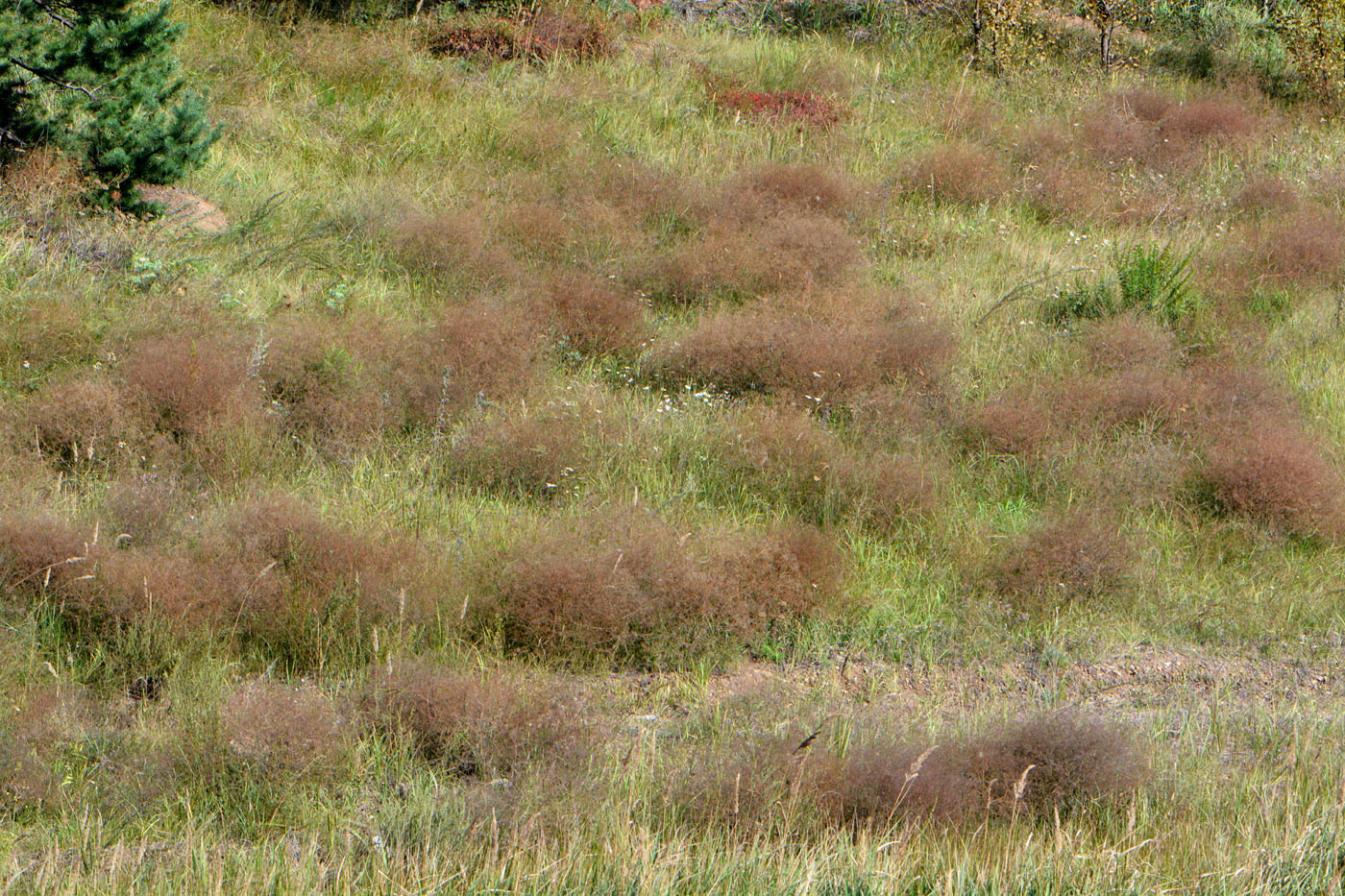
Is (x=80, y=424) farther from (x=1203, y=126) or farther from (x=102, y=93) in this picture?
(x=1203, y=126)

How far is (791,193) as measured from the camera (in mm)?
9094

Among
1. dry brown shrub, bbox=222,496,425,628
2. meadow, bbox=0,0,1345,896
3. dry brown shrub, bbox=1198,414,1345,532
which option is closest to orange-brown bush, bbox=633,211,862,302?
meadow, bbox=0,0,1345,896

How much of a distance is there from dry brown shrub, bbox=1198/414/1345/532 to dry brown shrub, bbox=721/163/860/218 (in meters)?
3.48

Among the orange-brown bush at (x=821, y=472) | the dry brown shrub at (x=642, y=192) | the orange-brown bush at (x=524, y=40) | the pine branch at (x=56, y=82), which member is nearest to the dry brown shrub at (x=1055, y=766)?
the orange-brown bush at (x=821, y=472)

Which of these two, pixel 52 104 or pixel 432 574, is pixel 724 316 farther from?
pixel 52 104

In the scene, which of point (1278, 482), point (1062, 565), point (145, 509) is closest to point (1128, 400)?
point (1278, 482)

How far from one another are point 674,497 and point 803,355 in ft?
4.52

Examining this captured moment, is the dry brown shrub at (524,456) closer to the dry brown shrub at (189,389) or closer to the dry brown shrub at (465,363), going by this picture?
the dry brown shrub at (465,363)

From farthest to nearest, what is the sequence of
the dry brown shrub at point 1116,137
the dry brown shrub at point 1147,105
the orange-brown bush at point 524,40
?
the orange-brown bush at point 524,40
the dry brown shrub at point 1147,105
the dry brown shrub at point 1116,137

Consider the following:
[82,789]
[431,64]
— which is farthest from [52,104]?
[82,789]

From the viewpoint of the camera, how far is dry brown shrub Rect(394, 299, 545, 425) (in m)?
6.65

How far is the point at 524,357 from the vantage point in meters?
7.00

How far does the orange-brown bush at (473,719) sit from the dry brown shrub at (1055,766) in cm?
130

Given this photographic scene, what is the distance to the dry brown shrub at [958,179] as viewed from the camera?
9.52 meters
